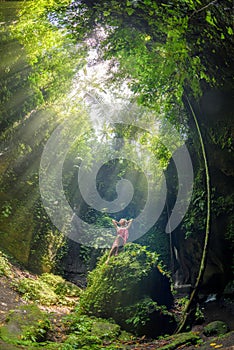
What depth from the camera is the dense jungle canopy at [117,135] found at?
237 inches

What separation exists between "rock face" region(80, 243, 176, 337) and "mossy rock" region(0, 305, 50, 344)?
2.30m

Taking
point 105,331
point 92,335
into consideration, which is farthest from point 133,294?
point 92,335

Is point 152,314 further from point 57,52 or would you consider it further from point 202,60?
point 57,52

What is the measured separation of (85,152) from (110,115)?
2824 millimetres

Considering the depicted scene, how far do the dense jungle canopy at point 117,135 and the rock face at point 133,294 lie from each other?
0.43 meters

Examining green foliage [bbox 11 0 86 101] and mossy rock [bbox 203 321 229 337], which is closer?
mossy rock [bbox 203 321 229 337]

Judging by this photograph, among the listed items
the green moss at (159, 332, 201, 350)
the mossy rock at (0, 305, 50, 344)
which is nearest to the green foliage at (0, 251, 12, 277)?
the mossy rock at (0, 305, 50, 344)

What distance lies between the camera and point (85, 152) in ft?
57.4

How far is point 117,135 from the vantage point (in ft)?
62.7

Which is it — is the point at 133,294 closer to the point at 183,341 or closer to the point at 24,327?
the point at 183,341

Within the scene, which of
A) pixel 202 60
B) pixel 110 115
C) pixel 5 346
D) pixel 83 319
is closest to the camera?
pixel 5 346

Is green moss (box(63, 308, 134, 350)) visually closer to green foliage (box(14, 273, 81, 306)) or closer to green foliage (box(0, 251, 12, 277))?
green foliage (box(14, 273, 81, 306))

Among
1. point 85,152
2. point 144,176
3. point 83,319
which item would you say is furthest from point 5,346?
point 144,176

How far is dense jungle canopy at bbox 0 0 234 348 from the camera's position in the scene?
6.03m
